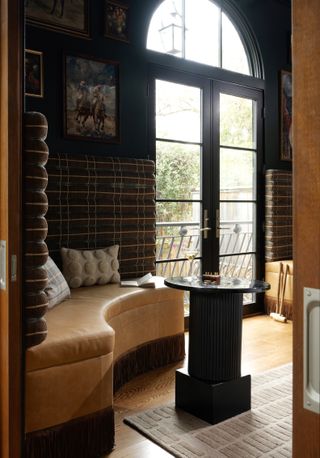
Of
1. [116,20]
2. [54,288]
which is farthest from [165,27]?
[54,288]

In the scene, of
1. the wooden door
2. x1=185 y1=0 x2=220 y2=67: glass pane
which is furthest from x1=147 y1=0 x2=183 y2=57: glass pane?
the wooden door

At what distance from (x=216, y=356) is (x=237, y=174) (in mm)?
2846

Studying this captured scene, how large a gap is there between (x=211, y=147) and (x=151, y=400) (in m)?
2.74

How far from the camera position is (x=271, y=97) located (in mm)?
5285

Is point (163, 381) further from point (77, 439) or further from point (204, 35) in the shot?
point (204, 35)

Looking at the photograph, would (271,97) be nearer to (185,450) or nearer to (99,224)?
(99,224)

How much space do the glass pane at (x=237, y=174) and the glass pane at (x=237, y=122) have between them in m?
0.11

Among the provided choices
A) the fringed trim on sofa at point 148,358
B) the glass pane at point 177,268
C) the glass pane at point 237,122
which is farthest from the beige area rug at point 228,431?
the glass pane at point 237,122

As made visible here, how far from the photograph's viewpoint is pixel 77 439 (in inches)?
80.7

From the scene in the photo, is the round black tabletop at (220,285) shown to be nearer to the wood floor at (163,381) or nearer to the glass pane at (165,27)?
the wood floor at (163,381)

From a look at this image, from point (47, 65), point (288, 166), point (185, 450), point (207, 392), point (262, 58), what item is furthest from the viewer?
point (288, 166)

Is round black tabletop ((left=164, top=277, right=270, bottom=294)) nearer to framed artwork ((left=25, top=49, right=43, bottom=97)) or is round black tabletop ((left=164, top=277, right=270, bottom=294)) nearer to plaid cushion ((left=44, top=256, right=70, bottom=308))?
plaid cushion ((left=44, top=256, right=70, bottom=308))

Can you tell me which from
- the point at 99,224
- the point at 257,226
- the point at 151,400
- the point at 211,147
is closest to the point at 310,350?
the point at 151,400

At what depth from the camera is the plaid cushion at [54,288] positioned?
2.73m
